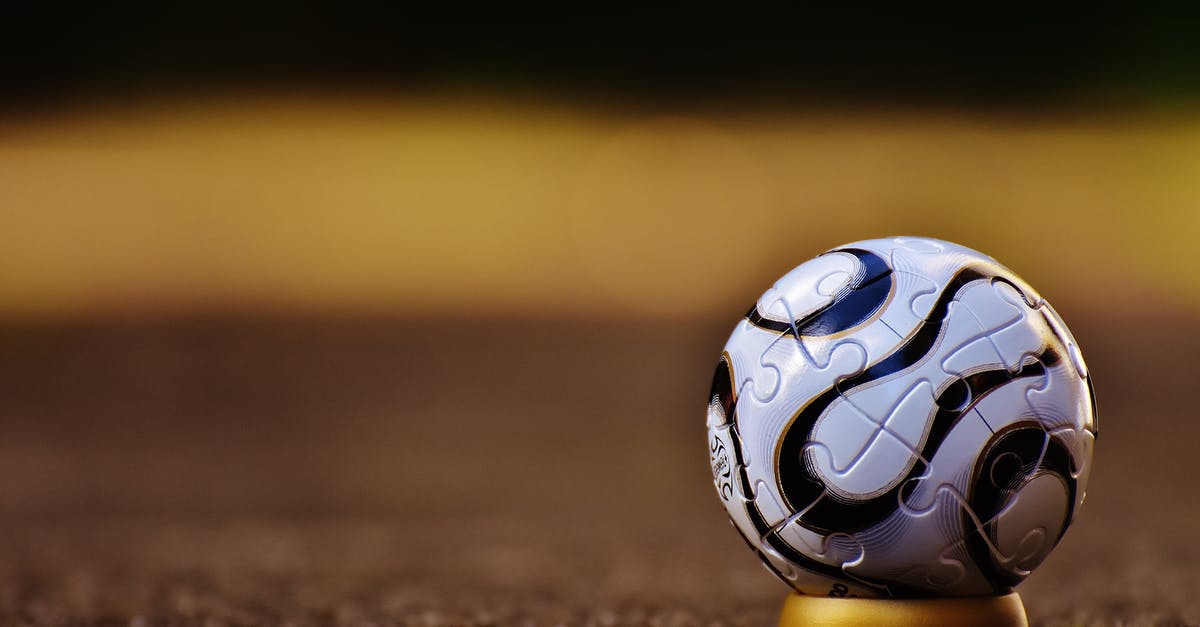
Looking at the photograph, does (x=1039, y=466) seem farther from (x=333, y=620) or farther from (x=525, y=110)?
(x=525, y=110)

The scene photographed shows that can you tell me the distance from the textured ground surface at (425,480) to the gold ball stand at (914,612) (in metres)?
0.89

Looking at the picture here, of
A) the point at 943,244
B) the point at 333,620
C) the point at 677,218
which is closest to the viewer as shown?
the point at 943,244

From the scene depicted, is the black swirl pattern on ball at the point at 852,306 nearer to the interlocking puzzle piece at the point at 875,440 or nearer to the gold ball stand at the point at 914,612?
the interlocking puzzle piece at the point at 875,440

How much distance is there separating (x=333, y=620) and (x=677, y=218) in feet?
42.5

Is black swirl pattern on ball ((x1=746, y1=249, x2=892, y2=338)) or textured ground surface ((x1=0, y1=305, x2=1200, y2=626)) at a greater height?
textured ground surface ((x1=0, y1=305, x2=1200, y2=626))

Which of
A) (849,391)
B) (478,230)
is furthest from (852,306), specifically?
(478,230)

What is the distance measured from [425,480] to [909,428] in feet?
19.5

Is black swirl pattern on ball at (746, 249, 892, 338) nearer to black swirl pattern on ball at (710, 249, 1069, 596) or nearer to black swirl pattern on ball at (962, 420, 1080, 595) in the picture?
black swirl pattern on ball at (710, 249, 1069, 596)

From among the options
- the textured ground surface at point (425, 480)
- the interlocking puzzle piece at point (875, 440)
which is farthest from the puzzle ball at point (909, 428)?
the textured ground surface at point (425, 480)

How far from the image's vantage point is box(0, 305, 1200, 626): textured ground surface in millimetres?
4148

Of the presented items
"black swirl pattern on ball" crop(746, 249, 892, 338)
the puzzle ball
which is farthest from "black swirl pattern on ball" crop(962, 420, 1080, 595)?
"black swirl pattern on ball" crop(746, 249, 892, 338)

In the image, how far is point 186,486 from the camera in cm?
787

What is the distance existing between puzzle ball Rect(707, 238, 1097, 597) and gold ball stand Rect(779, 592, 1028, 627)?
2 centimetres

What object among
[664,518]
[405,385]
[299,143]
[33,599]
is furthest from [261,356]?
[33,599]
